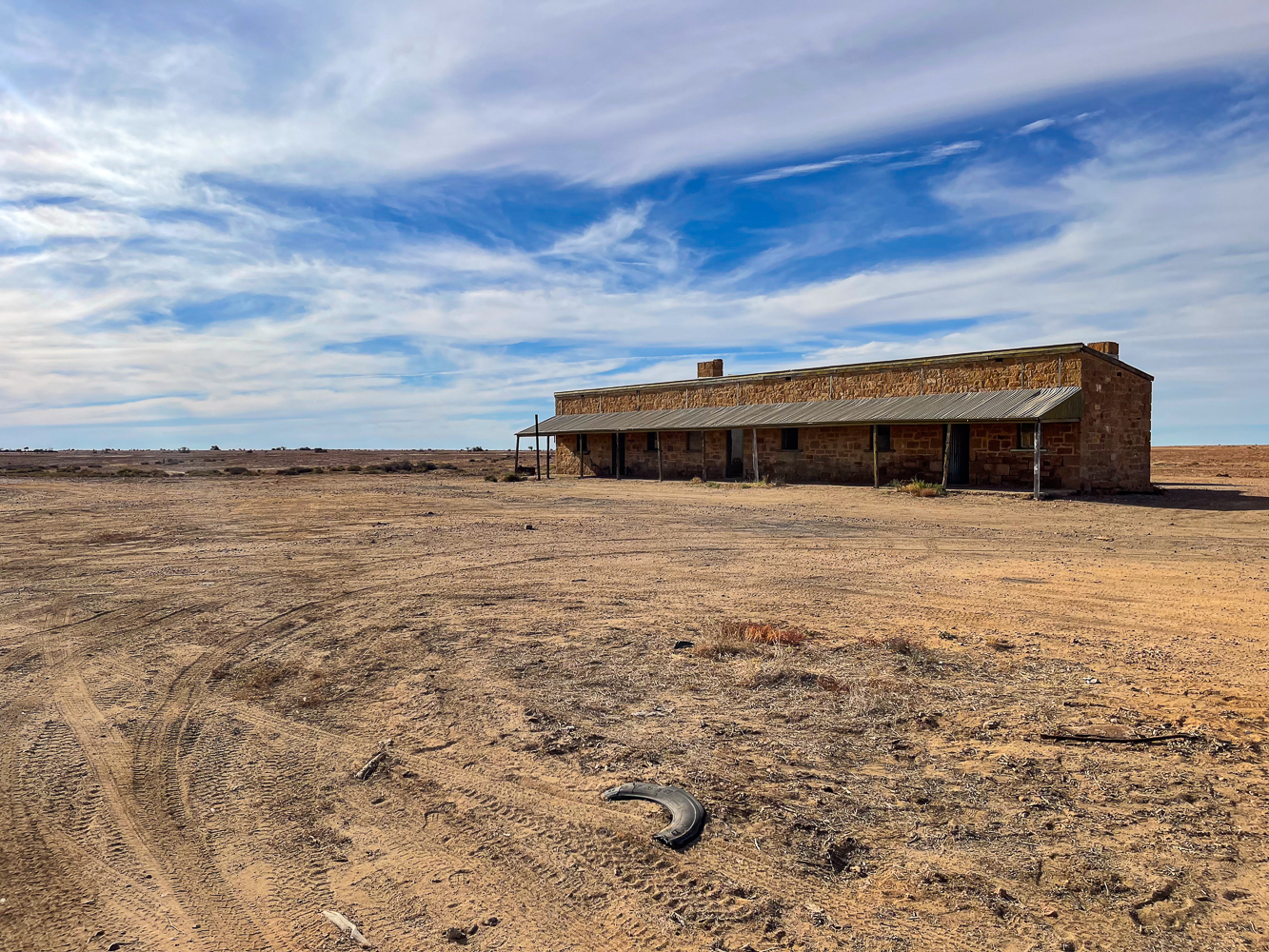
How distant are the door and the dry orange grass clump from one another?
2472 cm

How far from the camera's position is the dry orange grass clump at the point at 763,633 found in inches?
253

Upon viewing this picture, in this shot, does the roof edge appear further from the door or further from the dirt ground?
the dirt ground

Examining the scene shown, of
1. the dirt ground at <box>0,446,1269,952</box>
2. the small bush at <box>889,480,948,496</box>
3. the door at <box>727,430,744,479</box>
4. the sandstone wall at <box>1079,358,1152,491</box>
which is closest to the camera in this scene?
the dirt ground at <box>0,446,1269,952</box>

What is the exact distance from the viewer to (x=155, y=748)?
15.0 feet

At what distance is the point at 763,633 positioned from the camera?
259 inches

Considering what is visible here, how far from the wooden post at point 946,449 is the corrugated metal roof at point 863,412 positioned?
55cm

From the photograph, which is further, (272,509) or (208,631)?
(272,509)

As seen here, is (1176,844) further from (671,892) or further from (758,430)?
(758,430)

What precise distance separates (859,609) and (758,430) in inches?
889

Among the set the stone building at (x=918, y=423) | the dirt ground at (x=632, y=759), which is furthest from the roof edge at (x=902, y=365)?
the dirt ground at (x=632, y=759)

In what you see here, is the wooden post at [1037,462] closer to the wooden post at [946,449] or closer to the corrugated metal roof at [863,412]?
the corrugated metal roof at [863,412]

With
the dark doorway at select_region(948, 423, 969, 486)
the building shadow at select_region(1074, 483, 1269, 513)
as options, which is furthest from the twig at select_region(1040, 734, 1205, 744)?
the dark doorway at select_region(948, 423, 969, 486)

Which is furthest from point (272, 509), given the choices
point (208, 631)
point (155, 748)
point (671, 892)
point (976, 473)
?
point (976, 473)

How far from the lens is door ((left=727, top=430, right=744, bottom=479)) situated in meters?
31.5
